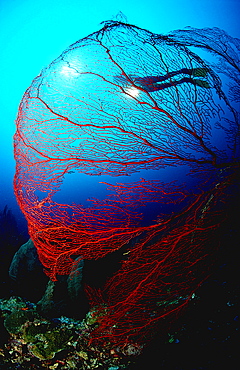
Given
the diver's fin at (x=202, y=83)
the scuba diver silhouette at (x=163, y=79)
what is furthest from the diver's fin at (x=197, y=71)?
the diver's fin at (x=202, y=83)

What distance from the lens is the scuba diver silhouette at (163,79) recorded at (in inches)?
109

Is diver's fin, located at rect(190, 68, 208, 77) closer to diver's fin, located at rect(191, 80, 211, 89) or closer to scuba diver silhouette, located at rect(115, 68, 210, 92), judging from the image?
scuba diver silhouette, located at rect(115, 68, 210, 92)

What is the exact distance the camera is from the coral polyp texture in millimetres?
2578

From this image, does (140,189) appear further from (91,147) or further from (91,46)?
(91,46)

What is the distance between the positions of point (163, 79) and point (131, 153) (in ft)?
4.48

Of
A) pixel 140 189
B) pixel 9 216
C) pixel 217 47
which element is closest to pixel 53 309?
pixel 140 189

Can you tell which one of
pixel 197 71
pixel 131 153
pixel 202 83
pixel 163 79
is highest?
pixel 163 79

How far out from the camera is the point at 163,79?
2807mm

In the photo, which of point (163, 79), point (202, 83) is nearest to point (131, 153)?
point (163, 79)

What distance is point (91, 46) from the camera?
2.97 metres

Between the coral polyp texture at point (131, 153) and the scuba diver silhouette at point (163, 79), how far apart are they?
15 millimetres

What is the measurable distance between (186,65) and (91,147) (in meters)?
2.12

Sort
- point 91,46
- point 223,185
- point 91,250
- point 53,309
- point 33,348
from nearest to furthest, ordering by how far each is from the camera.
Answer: point 223,185 → point 91,250 → point 91,46 → point 33,348 → point 53,309

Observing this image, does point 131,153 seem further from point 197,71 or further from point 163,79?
point 197,71
